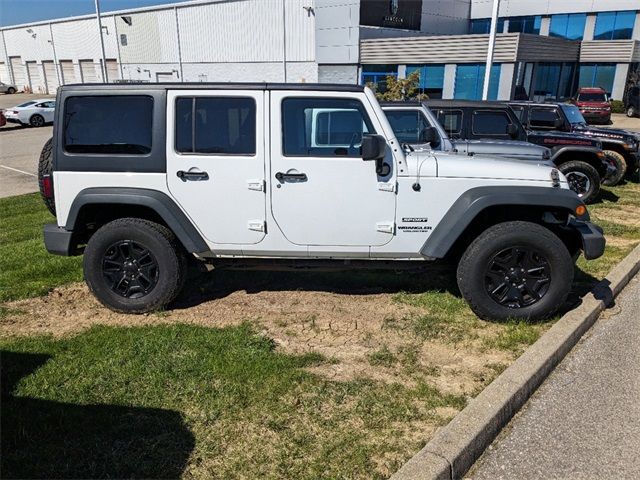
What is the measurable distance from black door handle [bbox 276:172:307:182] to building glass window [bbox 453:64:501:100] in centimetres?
3007

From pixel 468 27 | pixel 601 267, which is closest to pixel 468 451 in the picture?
pixel 601 267

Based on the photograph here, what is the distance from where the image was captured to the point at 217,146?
4.44m

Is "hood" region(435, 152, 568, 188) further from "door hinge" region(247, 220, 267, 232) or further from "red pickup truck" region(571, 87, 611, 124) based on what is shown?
"red pickup truck" region(571, 87, 611, 124)

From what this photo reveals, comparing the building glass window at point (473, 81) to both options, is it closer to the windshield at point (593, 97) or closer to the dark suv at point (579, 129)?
the windshield at point (593, 97)

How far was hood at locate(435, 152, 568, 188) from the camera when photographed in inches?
173

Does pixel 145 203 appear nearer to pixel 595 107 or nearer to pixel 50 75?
pixel 595 107

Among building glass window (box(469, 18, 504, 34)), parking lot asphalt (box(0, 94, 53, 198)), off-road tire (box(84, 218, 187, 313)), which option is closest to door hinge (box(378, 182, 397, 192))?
off-road tire (box(84, 218, 187, 313))

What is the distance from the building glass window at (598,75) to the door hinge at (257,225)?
38645 millimetres

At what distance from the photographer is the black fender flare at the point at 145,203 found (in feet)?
14.6

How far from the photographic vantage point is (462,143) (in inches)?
296

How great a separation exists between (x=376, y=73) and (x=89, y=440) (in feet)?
120

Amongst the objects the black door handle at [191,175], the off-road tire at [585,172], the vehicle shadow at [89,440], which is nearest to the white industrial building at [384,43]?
the off-road tire at [585,172]

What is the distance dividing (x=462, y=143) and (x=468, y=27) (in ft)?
143

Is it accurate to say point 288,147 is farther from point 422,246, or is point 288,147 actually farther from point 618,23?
point 618,23
